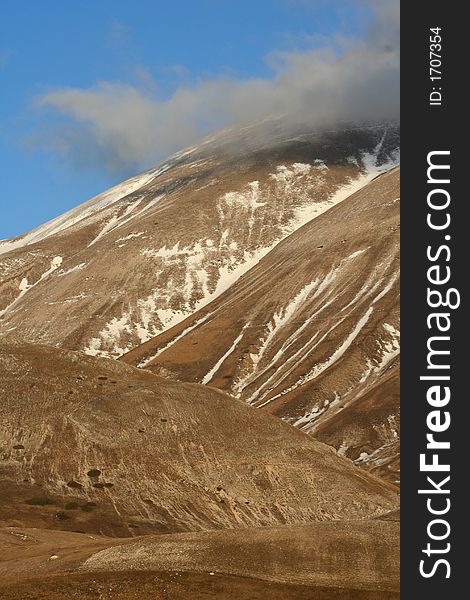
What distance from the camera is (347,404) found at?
435ft

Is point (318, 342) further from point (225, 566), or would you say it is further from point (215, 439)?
point (225, 566)

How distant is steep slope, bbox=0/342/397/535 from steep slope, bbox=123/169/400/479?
30.9 metres

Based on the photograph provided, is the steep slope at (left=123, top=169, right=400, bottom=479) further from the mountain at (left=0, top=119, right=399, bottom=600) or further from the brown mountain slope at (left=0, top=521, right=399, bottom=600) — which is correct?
the brown mountain slope at (left=0, top=521, right=399, bottom=600)

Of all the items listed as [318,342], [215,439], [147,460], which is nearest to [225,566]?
[147,460]

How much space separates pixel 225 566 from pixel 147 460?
118ft

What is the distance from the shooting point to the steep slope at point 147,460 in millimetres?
66875

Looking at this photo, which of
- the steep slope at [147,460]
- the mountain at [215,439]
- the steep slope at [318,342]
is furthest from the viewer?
the steep slope at [318,342]

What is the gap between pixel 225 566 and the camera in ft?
125

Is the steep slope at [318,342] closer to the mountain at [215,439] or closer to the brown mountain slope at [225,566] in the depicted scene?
the mountain at [215,439]

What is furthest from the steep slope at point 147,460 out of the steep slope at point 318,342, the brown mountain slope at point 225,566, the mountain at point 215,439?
the steep slope at point 318,342

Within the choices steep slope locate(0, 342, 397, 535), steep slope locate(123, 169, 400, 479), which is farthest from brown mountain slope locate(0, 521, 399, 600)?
steep slope locate(123, 169, 400, 479)

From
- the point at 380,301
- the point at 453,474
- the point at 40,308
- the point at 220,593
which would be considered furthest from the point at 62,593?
the point at 40,308

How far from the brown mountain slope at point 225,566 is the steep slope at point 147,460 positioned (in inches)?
871

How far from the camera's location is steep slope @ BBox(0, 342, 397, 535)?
66.9m
